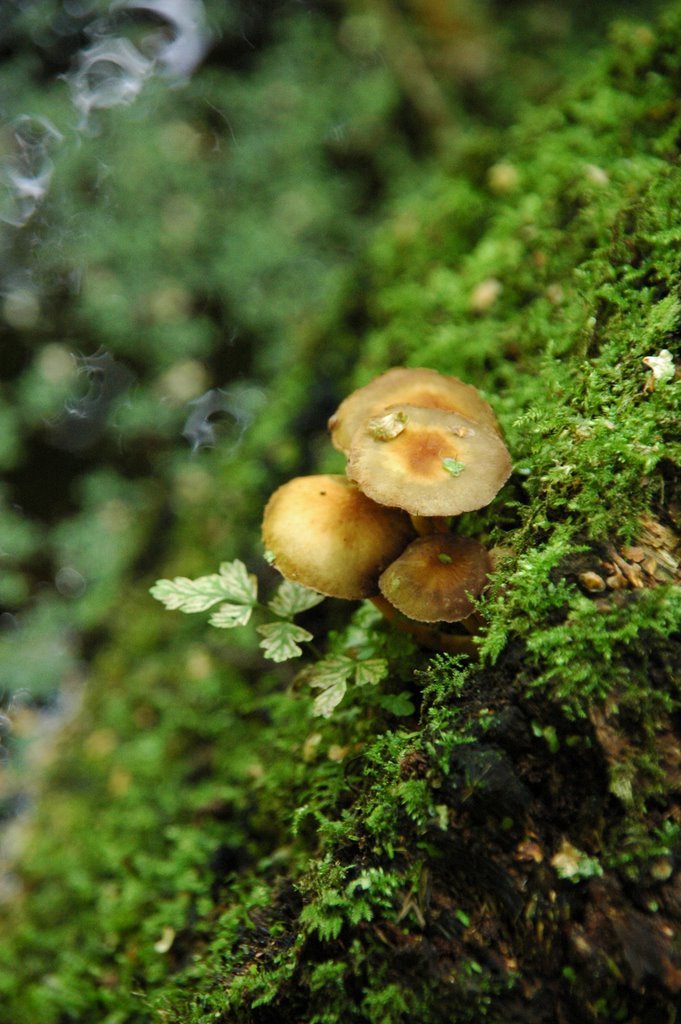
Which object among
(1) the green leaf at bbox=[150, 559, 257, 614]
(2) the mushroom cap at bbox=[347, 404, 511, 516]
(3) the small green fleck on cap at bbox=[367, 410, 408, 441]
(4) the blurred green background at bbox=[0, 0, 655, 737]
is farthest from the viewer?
(4) the blurred green background at bbox=[0, 0, 655, 737]

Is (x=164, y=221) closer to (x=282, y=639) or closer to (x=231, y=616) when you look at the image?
(x=231, y=616)

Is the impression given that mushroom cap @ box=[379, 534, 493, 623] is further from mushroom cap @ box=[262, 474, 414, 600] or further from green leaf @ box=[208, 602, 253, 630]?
green leaf @ box=[208, 602, 253, 630]

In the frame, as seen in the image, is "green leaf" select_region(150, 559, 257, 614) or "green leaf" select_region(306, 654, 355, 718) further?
"green leaf" select_region(150, 559, 257, 614)

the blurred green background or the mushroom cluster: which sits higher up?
the mushroom cluster

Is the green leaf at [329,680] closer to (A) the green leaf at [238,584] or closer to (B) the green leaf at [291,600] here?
(B) the green leaf at [291,600]

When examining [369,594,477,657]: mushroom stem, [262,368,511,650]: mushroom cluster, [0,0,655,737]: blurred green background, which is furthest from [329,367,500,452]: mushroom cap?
[0,0,655,737]: blurred green background

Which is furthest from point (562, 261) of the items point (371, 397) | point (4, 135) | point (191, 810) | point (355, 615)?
point (4, 135)

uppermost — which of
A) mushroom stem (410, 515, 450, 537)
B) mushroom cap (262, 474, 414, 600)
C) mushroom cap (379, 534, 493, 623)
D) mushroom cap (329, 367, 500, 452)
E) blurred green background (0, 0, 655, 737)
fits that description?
mushroom cap (329, 367, 500, 452)

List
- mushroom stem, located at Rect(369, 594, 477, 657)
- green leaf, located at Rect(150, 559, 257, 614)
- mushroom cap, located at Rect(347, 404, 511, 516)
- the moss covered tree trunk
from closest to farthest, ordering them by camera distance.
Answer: the moss covered tree trunk < mushroom cap, located at Rect(347, 404, 511, 516) < mushroom stem, located at Rect(369, 594, 477, 657) < green leaf, located at Rect(150, 559, 257, 614)
